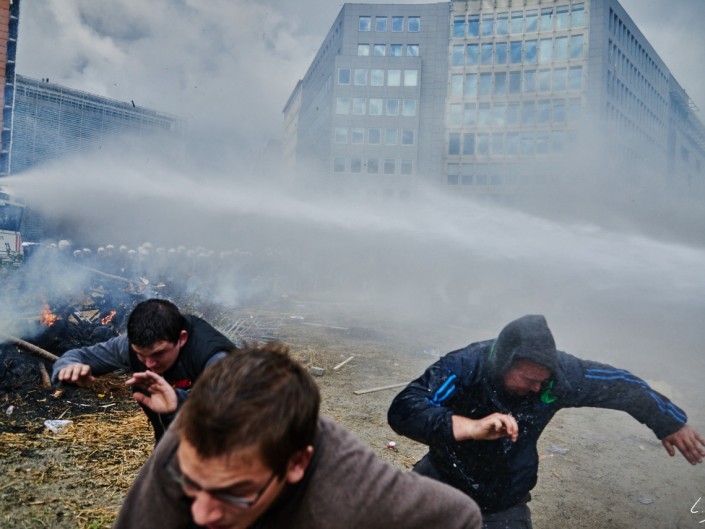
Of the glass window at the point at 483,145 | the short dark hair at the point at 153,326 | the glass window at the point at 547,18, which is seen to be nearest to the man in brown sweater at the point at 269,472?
the short dark hair at the point at 153,326

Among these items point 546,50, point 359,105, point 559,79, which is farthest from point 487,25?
point 359,105

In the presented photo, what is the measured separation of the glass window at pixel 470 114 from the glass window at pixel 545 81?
6551 millimetres

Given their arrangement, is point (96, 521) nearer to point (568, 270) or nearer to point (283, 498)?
point (283, 498)

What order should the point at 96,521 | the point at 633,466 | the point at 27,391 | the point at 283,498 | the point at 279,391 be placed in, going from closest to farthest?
the point at 279,391
the point at 283,498
the point at 96,521
the point at 633,466
the point at 27,391

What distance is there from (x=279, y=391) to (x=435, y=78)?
5130cm

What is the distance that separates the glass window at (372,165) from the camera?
4631 centimetres

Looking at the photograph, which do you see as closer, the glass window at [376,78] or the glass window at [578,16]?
the glass window at [578,16]

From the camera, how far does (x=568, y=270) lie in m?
17.5

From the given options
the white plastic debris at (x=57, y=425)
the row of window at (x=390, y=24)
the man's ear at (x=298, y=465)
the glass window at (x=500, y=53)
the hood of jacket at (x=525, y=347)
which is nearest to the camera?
the man's ear at (x=298, y=465)

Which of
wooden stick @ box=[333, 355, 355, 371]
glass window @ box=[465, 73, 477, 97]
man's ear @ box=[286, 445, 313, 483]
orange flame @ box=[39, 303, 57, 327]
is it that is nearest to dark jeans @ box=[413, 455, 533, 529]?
man's ear @ box=[286, 445, 313, 483]

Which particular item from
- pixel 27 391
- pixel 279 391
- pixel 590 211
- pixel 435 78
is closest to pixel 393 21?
pixel 435 78

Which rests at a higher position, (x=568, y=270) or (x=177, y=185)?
(x=177, y=185)

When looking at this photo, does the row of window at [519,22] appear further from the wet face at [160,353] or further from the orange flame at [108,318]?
the wet face at [160,353]

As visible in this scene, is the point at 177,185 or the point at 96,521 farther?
the point at 177,185
